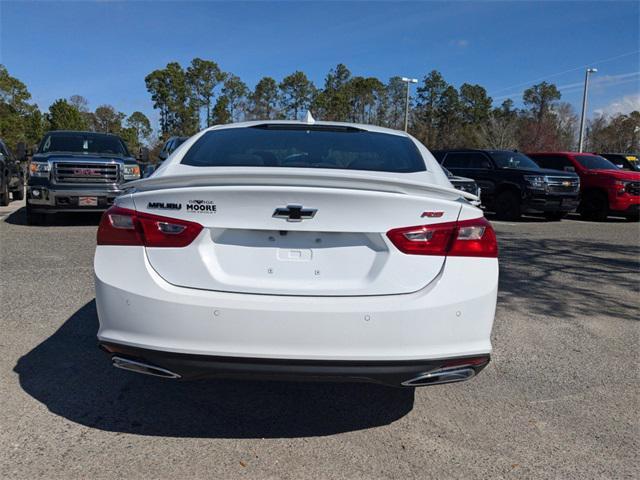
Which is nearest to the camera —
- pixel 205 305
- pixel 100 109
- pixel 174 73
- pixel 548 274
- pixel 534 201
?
pixel 205 305

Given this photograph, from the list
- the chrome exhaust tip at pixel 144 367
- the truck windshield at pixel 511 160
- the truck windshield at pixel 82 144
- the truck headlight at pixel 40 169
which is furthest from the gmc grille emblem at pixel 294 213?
the truck windshield at pixel 511 160

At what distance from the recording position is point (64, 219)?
463 inches

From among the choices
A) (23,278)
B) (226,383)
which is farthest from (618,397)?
(23,278)

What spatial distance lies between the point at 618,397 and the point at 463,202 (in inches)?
73.8

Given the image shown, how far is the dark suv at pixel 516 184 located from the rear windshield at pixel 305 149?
10926 mm

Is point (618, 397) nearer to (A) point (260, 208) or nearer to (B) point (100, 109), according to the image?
(A) point (260, 208)

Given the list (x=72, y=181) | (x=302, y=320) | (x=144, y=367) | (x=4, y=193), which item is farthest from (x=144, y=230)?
(x=4, y=193)

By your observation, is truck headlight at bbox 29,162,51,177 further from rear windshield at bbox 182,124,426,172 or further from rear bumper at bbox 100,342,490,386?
rear bumper at bbox 100,342,490,386

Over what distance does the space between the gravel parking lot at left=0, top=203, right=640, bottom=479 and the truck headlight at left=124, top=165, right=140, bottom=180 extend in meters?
5.78

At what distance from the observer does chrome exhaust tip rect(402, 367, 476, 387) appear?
263 cm

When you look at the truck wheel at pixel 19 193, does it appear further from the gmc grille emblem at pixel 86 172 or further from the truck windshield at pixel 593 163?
the truck windshield at pixel 593 163

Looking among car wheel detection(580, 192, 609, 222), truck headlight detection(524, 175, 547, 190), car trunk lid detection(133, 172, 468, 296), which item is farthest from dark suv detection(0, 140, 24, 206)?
car wheel detection(580, 192, 609, 222)

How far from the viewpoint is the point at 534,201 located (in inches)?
537

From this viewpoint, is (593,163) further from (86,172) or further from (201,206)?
(201,206)
